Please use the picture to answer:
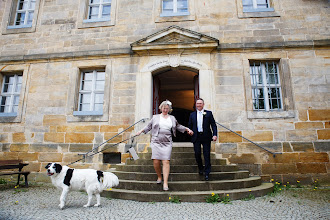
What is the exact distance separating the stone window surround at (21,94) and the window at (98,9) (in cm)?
283

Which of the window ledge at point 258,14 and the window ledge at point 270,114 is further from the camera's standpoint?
the window ledge at point 258,14

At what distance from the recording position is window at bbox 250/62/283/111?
6.42 metres

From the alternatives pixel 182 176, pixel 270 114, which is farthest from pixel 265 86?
pixel 182 176

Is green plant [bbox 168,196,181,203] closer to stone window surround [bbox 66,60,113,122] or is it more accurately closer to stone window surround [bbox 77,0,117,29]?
stone window surround [bbox 66,60,113,122]

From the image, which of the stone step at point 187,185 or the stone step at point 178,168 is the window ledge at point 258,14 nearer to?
the stone step at point 178,168

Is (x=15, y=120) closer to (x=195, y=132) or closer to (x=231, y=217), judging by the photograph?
(x=195, y=132)

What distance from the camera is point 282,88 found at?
21.1 feet

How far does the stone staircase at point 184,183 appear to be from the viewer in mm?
4055

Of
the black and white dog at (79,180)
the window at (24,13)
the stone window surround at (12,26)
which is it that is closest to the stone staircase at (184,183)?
the black and white dog at (79,180)

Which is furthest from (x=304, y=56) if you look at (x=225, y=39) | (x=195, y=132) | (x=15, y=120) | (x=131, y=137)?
(x=15, y=120)

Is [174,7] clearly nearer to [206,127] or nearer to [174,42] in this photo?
[174,42]

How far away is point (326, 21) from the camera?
6.75 metres

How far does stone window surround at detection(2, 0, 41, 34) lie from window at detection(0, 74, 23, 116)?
1.67m

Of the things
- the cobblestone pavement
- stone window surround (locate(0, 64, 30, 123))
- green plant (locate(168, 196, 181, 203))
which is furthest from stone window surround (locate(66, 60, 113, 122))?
green plant (locate(168, 196, 181, 203))
